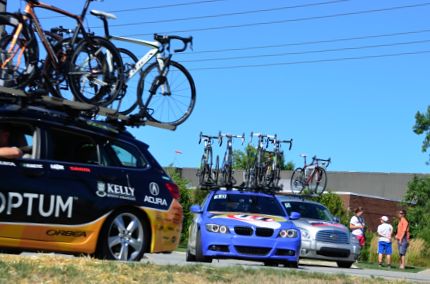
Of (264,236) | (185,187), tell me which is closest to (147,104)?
(264,236)

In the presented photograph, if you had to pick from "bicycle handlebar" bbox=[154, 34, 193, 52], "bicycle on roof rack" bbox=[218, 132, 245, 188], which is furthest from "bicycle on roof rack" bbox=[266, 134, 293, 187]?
"bicycle handlebar" bbox=[154, 34, 193, 52]

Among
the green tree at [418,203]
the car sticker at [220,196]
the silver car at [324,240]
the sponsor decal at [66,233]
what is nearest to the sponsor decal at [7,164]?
the sponsor decal at [66,233]

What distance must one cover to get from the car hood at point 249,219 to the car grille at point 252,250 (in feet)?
1.45

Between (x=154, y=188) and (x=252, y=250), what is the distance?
4.71 m

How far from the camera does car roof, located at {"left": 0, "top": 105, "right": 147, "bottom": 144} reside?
358 inches

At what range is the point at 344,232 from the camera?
1892 centimetres

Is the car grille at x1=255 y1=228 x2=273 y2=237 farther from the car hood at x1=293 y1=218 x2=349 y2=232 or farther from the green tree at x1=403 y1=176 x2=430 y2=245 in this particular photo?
the green tree at x1=403 y1=176 x2=430 y2=245

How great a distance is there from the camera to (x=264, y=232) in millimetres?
14414

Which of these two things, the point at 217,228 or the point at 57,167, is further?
the point at 217,228

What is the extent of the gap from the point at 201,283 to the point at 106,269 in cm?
104

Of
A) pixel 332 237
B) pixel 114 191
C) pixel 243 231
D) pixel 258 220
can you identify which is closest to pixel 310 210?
pixel 332 237

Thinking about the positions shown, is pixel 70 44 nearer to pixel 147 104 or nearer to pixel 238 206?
pixel 147 104

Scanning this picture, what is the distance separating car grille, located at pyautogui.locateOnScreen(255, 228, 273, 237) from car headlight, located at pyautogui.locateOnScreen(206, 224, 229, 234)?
1.86ft

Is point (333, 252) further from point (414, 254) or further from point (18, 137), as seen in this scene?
point (18, 137)
